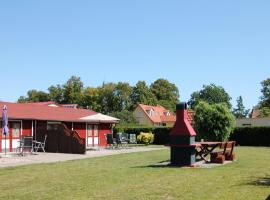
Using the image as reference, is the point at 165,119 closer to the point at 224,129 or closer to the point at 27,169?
the point at 224,129

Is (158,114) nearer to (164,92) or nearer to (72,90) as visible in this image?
(164,92)

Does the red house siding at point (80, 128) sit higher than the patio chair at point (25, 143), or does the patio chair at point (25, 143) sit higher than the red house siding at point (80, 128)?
the red house siding at point (80, 128)

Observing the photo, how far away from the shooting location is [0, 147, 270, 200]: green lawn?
9109 millimetres

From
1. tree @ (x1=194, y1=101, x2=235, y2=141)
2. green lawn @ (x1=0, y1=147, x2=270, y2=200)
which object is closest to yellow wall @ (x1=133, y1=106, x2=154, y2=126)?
tree @ (x1=194, y1=101, x2=235, y2=141)

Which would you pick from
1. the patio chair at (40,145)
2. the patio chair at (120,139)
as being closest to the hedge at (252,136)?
the patio chair at (120,139)

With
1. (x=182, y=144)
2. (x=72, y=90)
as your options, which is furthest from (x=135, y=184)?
(x=72, y=90)

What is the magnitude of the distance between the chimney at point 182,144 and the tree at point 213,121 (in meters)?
11.5

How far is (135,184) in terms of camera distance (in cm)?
1073

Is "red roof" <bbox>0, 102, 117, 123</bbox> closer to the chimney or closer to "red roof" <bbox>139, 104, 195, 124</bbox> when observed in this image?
the chimney

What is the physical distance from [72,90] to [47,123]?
2169 inches

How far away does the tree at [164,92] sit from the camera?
97.0m

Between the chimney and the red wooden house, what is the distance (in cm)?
938

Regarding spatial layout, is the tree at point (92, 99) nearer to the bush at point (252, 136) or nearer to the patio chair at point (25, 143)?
the bush at point (252, 136)

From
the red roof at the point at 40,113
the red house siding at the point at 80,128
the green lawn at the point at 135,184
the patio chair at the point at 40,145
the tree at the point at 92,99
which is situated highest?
the tree at the point at 92,99
